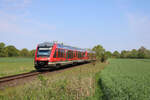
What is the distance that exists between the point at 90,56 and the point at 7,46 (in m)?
92.4

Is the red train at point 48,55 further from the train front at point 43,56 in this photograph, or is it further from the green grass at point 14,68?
the green grass at point 14,68

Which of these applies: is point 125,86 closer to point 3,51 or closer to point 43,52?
point 43,52

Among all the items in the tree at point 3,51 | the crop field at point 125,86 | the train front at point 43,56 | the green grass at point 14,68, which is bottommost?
the green grass at point 14,68

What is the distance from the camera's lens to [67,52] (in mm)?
21172

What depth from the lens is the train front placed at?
16562 millimetres

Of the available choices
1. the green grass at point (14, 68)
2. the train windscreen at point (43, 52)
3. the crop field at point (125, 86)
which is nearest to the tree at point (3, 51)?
the green grass at point (14, 68)

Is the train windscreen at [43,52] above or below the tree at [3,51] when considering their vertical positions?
below

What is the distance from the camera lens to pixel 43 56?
55.4 ft

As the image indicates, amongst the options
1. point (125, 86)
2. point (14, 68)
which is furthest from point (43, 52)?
point (125, 86)

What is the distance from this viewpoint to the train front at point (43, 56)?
16562mm

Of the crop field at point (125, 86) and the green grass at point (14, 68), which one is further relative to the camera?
the green grass at point (14, 68)

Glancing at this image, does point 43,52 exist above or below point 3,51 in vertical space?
below

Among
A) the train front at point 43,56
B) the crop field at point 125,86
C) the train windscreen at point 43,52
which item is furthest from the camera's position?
the train windscreen at point 43,52

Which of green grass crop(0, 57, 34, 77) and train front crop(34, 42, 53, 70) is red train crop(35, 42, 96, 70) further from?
green grass crop(0, 57, 34, 77)
